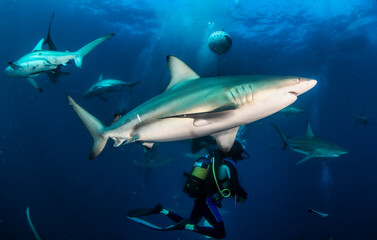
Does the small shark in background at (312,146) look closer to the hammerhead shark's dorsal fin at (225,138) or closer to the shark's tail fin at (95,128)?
the hammerhead shark's dorsal fin at (225,138)

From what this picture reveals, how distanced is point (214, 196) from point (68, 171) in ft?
148

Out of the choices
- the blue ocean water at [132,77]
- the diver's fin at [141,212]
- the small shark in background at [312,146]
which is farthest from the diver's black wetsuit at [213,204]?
the blue ocean water at [132,77]

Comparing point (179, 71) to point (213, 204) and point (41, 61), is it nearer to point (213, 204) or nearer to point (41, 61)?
point (213, 204)

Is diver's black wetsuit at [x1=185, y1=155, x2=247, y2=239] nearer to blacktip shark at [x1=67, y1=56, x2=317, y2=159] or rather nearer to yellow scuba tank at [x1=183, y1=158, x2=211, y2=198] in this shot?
yellow scuba tank at [x1=183, y1=158, x2=211, y2=198]

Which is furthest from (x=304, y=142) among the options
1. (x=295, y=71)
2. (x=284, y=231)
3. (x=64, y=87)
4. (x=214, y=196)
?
(x=284, y=231)

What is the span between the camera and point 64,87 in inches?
1258

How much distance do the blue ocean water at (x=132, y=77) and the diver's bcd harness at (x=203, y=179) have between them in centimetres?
913

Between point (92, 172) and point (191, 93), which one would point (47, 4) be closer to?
point (191, 93)

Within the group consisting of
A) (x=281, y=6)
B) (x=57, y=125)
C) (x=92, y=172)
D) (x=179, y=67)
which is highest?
(x=281, y=6)

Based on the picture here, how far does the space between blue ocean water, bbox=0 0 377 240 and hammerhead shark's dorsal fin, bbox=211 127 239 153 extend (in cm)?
944

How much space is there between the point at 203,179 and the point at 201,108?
155 centimetres

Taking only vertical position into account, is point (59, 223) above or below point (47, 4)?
below

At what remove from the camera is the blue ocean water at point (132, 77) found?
20.9 meters

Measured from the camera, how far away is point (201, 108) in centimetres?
280
